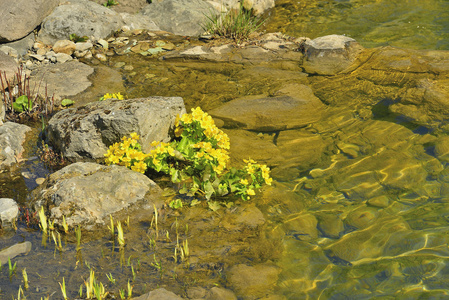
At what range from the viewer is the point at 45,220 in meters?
4.47

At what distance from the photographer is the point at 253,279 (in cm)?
401

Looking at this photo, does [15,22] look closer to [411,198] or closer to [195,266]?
[195,266]

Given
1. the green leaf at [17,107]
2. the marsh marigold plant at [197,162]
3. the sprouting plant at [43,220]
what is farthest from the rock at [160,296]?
the green leaf at [17,107]

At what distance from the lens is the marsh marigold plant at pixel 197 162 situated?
512 centimetres

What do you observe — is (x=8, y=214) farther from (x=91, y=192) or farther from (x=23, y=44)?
(x=23, y=44)

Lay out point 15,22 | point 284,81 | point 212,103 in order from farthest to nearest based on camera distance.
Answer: point 15,22 < point 284,81 < point 212,103

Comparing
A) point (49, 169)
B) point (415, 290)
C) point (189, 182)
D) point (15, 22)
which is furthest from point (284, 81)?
point (15, 22)

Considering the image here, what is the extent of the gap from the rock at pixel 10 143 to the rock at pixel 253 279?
11.2 feet

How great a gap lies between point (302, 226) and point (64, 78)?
5289 millimetres

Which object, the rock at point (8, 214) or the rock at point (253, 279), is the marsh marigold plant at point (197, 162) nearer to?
the rock at point (253, 279)

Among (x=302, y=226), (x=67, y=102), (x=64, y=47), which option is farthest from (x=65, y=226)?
(x=64, y=47)

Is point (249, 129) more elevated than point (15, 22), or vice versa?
point (15, 22)

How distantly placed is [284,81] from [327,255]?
426cm

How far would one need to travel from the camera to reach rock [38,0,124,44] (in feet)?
30.9
